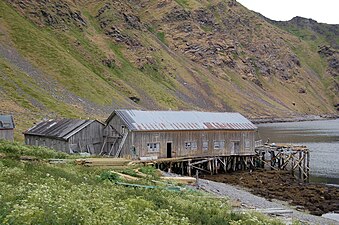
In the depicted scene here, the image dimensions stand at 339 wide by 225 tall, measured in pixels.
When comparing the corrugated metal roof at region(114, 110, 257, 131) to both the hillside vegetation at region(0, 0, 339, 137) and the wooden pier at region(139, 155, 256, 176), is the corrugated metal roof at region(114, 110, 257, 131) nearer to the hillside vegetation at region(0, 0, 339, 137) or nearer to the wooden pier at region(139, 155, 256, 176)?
the wooden pier at region(139, 155, 256, 176)

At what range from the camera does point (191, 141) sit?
50250 mm

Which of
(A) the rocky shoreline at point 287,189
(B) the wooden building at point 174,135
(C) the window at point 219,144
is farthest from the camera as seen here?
(C) the window at point 219,144

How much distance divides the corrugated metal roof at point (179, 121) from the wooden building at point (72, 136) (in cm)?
375

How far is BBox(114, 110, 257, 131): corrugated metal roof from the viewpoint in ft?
153

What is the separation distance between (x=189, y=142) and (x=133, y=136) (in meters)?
8.01

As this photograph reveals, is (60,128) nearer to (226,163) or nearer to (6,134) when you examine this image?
(6,134)

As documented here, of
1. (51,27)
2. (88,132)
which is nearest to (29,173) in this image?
(88,132)

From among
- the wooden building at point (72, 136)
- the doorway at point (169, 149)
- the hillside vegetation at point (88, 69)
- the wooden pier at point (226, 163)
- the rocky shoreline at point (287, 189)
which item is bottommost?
the rocky shoreline at point (287, 189)

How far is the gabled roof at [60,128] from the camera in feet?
152

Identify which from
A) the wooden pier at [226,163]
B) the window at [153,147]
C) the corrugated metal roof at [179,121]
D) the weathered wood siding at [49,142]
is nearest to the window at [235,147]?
the wooden pier at [226,163]

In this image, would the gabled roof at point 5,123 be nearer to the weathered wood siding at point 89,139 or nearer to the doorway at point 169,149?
the weathered wood siding at point 89,139

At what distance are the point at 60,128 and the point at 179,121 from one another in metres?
14.1

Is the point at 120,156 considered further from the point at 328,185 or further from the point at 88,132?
the point at 328,185

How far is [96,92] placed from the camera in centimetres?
11675
